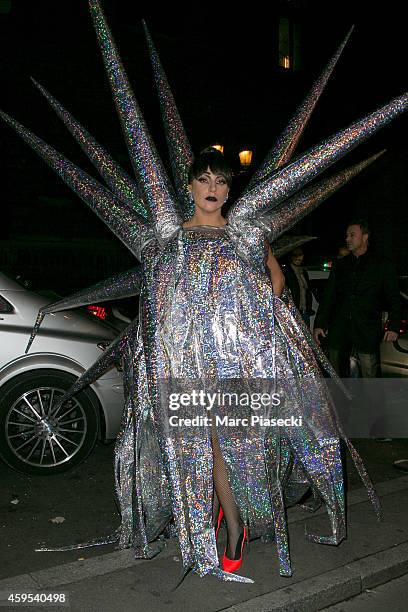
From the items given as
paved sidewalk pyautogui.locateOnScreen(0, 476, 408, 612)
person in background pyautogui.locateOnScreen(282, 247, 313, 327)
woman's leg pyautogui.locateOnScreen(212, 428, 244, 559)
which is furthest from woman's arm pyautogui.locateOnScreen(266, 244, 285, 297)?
person in background pyautogui.locateOnScreen(282, 247, 313, 327)

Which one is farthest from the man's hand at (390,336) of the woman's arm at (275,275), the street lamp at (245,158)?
the street lamp at (245,158)

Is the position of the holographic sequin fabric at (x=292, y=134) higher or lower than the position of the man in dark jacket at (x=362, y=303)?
higher

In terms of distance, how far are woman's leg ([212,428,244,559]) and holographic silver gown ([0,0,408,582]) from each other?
0.15ft

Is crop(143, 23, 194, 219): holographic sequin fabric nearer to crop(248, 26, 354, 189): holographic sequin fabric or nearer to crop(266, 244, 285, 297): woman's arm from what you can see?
crop(248, 26, 354, 189): holographic sequin fabric

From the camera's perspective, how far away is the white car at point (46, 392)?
5211 mm

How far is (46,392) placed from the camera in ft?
17.4

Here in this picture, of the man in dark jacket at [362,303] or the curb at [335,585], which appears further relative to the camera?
the man in dark jacket at [362,303]

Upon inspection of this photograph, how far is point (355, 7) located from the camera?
53.1 feet

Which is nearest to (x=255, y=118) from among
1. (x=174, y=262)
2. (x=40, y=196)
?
(x=40, y=196)

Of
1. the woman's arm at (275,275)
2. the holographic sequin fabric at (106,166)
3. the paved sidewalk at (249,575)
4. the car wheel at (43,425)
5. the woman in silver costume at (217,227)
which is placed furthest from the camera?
the car wheel at (43,425)

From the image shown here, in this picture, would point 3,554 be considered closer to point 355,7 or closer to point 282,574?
point 282,574

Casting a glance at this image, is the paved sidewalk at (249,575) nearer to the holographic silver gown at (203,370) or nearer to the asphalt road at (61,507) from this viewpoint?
the holographic silver gown at (203,370)

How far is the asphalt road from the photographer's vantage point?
12.8 feet

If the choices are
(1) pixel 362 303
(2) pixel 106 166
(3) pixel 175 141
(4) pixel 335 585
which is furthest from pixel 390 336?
(2) pixel 106 166
